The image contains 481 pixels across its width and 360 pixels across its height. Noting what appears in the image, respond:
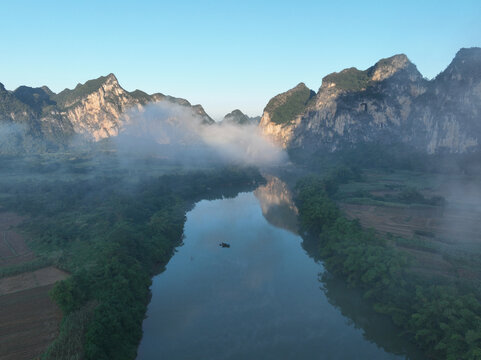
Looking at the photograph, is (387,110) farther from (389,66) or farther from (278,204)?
(278,204)

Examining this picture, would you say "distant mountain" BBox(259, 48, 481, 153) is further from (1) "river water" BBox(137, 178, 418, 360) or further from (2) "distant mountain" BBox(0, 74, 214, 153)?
(1) "river water" BBox(137, 178, 418, 360)

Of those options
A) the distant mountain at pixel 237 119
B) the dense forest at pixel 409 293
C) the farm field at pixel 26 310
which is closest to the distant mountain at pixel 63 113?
the distant mountain at pixel 237 119

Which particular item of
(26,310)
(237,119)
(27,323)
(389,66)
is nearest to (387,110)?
(389,66)

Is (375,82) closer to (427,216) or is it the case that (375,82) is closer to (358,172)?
(358,172)

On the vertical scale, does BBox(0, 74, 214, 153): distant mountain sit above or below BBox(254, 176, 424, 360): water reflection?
above

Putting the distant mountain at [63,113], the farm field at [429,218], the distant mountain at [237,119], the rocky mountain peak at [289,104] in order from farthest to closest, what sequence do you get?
the distant mountain at [237,119] < the rocky mountain peak at [289,104] < the distant mountain at [63,113] < the farm field at [429,218]

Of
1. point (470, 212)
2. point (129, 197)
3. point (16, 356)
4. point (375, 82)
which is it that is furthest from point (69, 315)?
point (375, 82)

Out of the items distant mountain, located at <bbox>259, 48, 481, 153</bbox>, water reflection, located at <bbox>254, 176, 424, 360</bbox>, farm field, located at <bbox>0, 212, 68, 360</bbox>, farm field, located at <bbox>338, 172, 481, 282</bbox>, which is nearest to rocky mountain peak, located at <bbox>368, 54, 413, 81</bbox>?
distant mountain, located at <bbox>259, 48, 481, 153</bbox>

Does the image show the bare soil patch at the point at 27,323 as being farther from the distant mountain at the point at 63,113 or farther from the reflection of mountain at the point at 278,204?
the distant mountain at the point at 63,113
